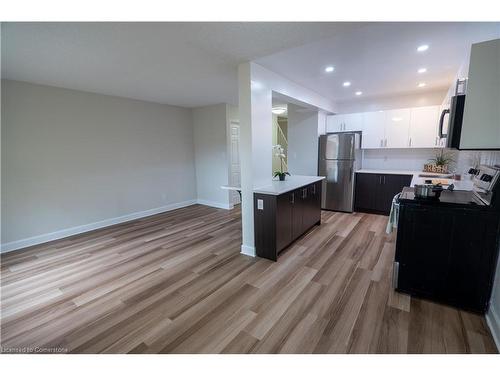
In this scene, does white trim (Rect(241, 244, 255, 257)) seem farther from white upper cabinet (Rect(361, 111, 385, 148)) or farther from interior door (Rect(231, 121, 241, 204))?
white upper cabinet (Rect(361, 111, 385, 148))

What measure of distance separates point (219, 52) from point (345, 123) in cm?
Result: 380

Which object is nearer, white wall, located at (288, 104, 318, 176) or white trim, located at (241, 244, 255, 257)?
white trim, located at (241, 244, 255, 257)

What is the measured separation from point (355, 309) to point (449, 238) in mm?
1043

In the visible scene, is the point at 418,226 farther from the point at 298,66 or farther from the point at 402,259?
the point at 298,66

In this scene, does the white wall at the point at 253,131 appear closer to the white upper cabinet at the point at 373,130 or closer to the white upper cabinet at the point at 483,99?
the white upper cabinet at the point at 483,99

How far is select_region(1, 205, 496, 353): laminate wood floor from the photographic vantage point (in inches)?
66.2

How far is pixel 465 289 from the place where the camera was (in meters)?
1.94

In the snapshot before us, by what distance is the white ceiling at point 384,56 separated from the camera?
2.18 m

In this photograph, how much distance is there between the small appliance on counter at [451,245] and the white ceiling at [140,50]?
5.93 ft

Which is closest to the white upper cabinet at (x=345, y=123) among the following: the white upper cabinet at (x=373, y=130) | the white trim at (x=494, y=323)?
the white upper cabinet at (x=373, y=130)

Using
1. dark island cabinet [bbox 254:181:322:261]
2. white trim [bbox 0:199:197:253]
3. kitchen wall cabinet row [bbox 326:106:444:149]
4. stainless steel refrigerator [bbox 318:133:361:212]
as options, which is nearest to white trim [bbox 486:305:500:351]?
dark island cabinet [bbox 254:181:322:261]

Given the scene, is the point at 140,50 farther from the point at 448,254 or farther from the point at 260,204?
the point at 448,254

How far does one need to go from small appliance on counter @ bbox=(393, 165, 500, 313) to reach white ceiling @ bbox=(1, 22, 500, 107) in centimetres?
159

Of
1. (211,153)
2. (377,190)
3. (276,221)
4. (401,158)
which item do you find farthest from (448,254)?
(211,153)
